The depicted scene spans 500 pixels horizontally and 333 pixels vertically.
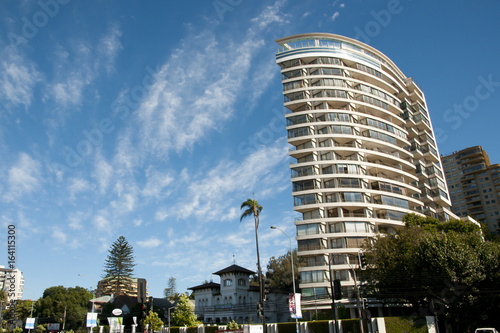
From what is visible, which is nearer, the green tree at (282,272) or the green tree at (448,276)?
the green tree at (448,276)

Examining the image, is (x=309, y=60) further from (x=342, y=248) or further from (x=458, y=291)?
(x=458, y=291)

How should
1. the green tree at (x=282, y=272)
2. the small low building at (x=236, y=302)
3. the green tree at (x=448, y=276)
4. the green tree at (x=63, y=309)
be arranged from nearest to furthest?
the green tree at (x=448, y=276), the small low building at (x=236, y=302), the green tree at (x=282, y=272), the green tree at (x=63, y=309)

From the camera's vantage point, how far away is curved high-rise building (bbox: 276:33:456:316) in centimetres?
5716

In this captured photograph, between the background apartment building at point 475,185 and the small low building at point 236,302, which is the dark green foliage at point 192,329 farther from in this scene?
the background apartment building at point 475,185

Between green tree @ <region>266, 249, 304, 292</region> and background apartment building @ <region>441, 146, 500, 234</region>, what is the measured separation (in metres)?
81.7

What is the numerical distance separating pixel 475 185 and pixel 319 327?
124 m

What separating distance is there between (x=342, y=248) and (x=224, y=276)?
25108 mm

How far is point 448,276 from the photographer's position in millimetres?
35906

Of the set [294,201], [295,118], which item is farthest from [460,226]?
[295,118]

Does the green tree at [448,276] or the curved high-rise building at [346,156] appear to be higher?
the curved high-rise building at [346,156]

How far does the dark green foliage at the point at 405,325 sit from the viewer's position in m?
36.8

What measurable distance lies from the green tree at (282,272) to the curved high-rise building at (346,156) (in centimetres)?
1605

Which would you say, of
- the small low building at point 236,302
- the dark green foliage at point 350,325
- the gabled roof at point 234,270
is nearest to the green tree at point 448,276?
the dark green foliage at point 350,325

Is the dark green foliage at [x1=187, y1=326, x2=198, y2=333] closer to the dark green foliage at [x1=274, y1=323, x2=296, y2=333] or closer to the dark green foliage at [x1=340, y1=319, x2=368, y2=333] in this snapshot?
the dark green foliage at [x1=274, y1=323, x2=296, y2=333]
